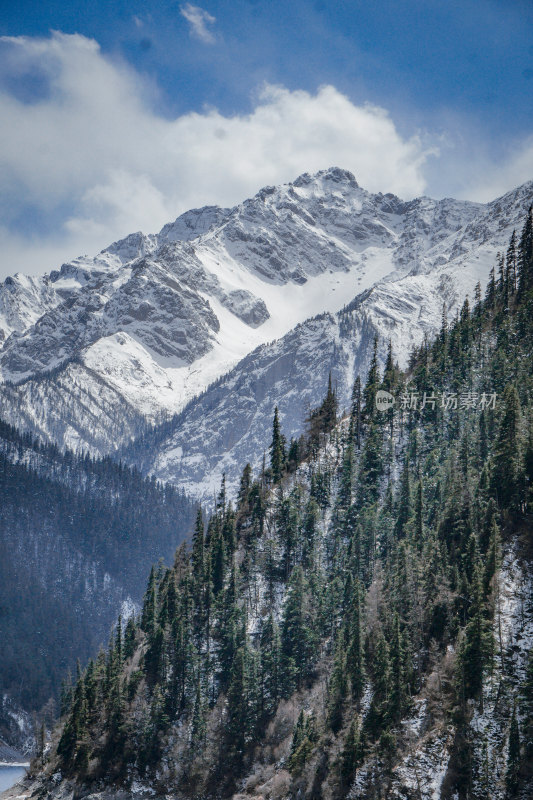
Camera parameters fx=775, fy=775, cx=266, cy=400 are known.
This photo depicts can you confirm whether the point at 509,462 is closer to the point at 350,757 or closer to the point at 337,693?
the point at 337,693

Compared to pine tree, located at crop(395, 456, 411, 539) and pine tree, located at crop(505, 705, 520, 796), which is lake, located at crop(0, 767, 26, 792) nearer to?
pine tree, located at crop(395, 456, 411, 539)

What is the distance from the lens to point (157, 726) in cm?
11338

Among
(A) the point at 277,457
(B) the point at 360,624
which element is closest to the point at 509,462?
(B) the point at 360,624

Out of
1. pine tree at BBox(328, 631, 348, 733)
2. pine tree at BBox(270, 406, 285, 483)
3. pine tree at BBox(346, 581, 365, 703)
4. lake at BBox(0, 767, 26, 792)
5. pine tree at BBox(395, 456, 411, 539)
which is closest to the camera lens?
pine tree at BBox(328, 631, 348, 733)

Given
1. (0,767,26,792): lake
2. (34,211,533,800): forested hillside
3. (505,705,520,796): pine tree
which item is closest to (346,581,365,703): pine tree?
(34,211,533,800): forested hillside

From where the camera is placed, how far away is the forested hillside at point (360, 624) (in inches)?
3310

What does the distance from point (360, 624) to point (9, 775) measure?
108 m

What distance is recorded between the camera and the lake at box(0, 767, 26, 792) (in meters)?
156

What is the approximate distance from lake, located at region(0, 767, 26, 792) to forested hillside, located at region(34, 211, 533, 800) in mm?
23500

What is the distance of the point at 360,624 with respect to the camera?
338ft

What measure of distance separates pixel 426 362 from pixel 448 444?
32037 millimetres

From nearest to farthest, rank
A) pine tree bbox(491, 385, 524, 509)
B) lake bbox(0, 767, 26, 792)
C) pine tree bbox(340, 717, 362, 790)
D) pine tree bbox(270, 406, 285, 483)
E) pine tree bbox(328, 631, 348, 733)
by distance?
1. pine tree bbox(340, 717, 362, 790)
2. pine tree bbox(328, 631, 348, 733)
3. pine tree bbox(491, 385, 524, 509)
4. pine tree bbox(270, 406, 285, 483)
5. lake bbox(0, 767, 26, 792)

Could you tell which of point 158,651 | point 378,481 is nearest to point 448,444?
point 378,481

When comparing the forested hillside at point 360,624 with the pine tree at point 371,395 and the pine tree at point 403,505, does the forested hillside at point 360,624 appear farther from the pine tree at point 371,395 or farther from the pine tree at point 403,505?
the pine tree at point 371,395
